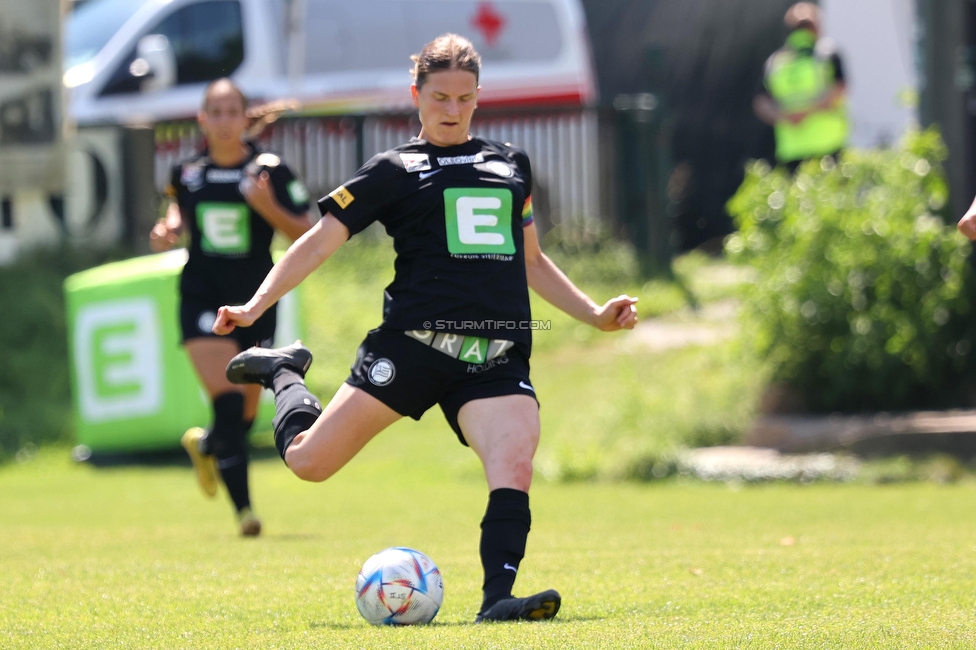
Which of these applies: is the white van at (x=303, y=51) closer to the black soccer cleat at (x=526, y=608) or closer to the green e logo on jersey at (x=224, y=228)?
the green e logo on jersey at (x=224, y=228)

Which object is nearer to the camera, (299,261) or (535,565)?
(299,261)

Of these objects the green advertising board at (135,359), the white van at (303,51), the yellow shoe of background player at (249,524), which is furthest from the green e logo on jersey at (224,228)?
the white van at (303,51)

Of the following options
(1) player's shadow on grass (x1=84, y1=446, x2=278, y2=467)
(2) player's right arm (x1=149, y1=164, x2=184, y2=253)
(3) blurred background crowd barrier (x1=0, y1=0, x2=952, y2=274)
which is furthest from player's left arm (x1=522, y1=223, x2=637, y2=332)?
(3) blurred background crowd barrier (x1=0, y1=0, x2=952, y2=274)

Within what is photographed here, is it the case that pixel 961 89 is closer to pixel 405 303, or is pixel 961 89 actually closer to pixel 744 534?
pixel 744 534

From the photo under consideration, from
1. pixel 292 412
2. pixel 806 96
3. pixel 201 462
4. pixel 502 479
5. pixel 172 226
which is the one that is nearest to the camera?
pixel 502 479

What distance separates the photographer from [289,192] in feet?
25.8

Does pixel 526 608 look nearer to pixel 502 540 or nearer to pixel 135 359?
pixel 502 540

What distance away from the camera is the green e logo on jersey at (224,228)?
7945 mm

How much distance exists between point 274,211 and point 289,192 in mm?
204

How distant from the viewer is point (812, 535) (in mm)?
7250

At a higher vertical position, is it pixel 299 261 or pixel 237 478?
A: pixel 299 261

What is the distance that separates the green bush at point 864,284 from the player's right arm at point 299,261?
6101mm

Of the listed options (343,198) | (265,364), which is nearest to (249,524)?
(265,364)

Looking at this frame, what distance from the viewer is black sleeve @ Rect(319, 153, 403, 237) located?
507 cm
